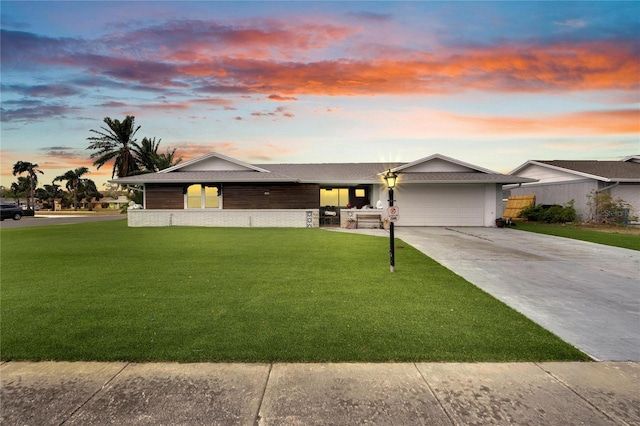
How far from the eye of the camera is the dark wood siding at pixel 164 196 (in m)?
19.7

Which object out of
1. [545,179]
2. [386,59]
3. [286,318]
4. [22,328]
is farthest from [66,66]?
[545,179]

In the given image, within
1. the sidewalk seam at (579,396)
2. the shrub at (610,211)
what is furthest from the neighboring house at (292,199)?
the sidewalk seam at (579,396)

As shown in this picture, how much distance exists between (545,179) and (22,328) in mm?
29507

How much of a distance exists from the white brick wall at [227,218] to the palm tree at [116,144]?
73.1 feet

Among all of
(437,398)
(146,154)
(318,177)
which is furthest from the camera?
(146,154)

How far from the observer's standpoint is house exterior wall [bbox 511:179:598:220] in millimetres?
20375

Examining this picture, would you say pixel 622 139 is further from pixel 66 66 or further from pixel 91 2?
pixel 66 66

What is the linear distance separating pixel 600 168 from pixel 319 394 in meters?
28.5

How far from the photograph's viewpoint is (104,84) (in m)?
16.3

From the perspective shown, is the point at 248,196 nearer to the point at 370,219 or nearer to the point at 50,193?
the point at 370,219

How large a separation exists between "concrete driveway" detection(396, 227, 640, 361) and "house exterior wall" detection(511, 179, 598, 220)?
39.3 ft

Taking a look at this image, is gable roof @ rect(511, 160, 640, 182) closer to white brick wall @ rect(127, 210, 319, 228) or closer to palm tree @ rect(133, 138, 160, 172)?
white brick wall @ rect(127, 210, 319, 228)

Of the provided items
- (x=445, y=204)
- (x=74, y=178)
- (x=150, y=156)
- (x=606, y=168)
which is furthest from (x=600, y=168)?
(x=74, y=178)

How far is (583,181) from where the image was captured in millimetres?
20672
